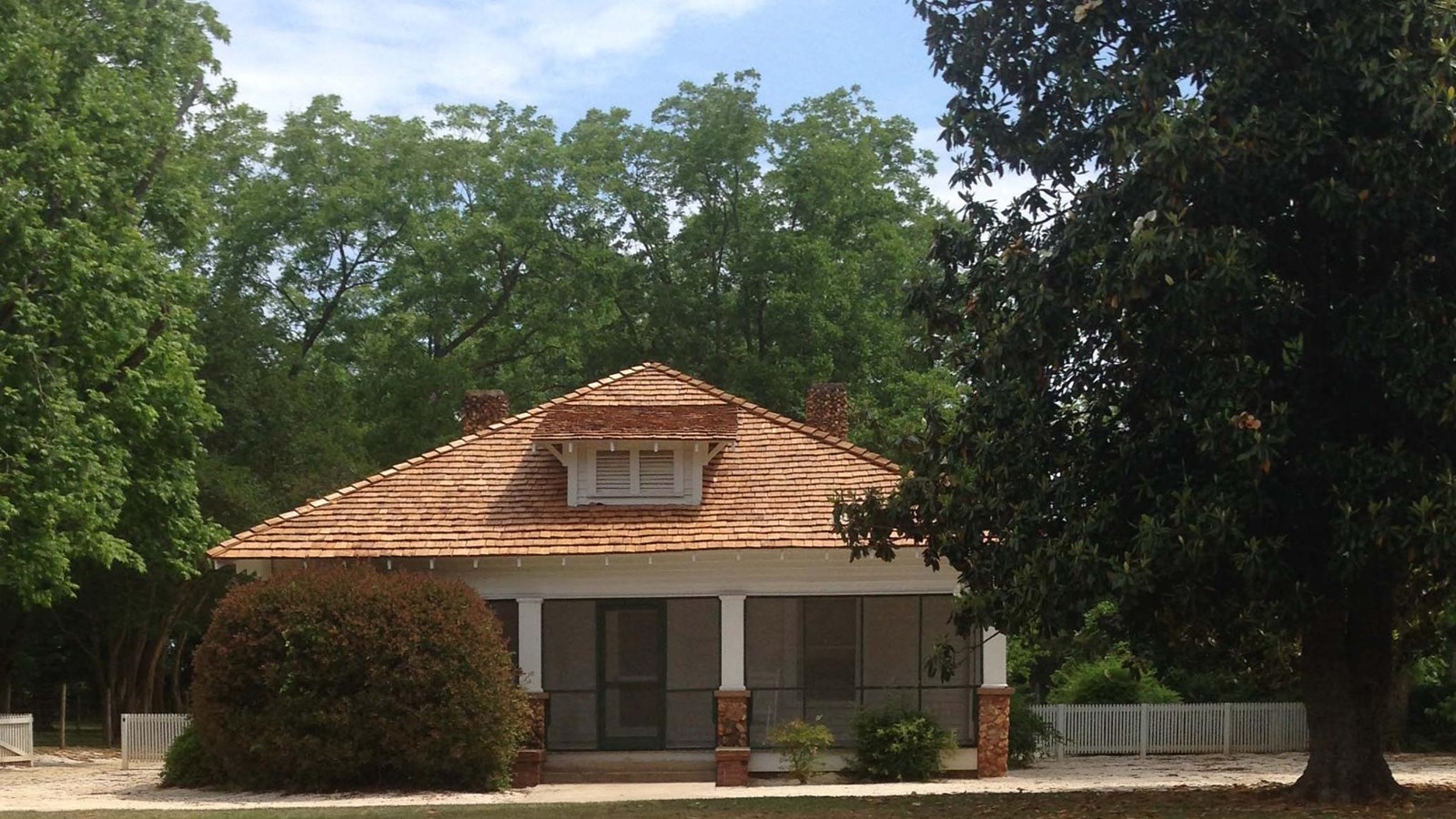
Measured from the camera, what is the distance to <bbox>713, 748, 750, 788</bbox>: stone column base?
72.4 feet

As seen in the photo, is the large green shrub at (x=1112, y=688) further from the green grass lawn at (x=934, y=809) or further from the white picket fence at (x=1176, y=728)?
the green grass lawn at (x=934, y=809)

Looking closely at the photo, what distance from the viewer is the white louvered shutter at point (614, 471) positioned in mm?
24266

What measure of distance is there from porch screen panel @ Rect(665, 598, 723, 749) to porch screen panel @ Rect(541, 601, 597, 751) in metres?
1.26

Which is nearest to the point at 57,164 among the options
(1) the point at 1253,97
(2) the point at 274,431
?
(2) the point at 274,431

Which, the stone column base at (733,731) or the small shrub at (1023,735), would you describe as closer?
the stone column base at (733,731)

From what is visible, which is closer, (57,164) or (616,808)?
(616,808)

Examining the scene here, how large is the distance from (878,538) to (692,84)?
1234 inches

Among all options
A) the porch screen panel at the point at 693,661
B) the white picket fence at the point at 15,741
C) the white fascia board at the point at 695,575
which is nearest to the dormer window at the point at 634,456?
the white fascia board at the point at 695,575

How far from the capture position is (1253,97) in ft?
48.9

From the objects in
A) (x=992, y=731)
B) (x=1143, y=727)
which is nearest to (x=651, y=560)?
(x=992, y=731)

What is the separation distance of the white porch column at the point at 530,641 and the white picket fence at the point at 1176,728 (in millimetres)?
8664

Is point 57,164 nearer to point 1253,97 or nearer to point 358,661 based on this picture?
point 358,661

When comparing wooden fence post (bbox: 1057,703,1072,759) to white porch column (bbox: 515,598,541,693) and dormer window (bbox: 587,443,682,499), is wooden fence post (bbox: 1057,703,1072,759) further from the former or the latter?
white porch column (bbox: 515,598,541,693)

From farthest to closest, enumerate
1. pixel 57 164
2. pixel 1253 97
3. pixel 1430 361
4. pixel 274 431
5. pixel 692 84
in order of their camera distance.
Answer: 1. pixel 692 84
2. pixel 274 431
3. pixel 57 164
4. pixel 1253 97
5. pixel 1430 361
